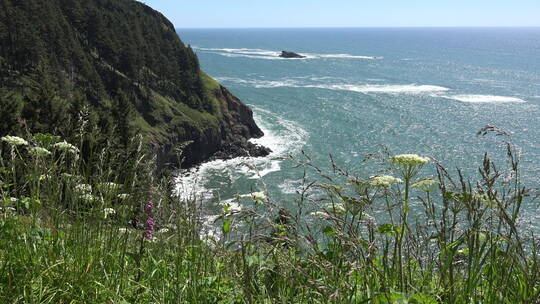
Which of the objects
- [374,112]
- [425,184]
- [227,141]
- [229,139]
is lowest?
[227,141]

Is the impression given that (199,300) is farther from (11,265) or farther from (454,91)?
(454,91)

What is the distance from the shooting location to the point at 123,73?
249ft

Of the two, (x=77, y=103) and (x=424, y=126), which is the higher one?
(x=77, y=103)

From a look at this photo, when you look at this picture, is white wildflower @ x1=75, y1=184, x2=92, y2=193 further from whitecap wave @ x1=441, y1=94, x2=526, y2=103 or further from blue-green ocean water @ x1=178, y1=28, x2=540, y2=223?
whitecap wave @ x1=441, y1=94, x2=526, y2=103

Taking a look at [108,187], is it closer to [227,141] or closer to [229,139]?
[227,141]

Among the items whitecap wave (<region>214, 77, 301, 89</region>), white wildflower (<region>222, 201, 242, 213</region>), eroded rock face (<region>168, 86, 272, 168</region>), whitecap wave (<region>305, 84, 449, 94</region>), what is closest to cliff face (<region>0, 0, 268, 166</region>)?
eroded rock face (<region>168, 86, 272, 168</region>)

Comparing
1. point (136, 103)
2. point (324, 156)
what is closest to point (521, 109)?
point (324, 156)

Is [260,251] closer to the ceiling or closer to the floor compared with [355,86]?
closer to the ceiling

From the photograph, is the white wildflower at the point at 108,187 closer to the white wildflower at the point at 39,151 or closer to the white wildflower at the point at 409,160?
the white wildflower at the point at 39,151

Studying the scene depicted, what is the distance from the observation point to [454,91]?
100125 mm

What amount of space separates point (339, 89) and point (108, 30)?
156ft

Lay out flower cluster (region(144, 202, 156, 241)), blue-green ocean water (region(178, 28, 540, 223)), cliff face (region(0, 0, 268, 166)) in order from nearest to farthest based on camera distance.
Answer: flower cluster (region(144, 202, 156, 241)) < blue-green ocean water (region(178, 28, 540, 223)) < cliff face (region(0, 0, 268, 166))

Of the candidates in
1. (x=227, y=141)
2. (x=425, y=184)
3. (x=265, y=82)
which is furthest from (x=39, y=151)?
(x=265, y=82)

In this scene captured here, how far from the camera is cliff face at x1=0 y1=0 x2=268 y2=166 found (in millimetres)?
59719
